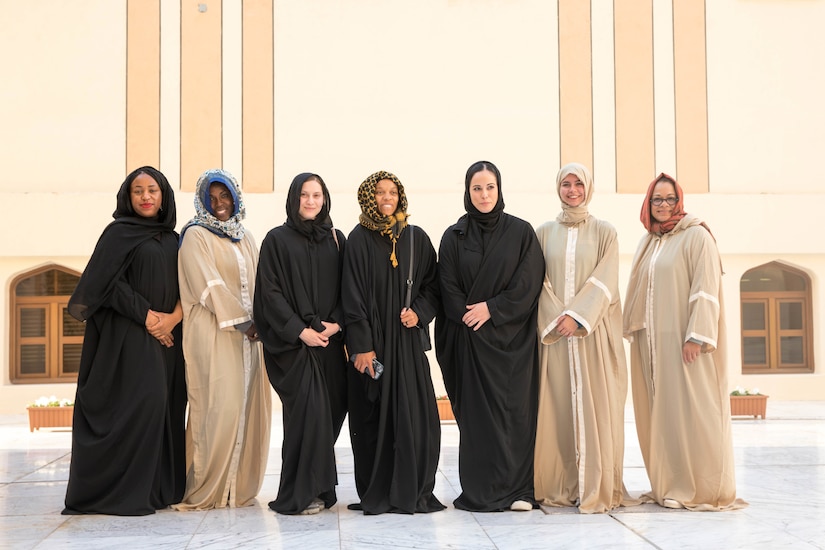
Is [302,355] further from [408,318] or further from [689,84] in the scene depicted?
[689,84]

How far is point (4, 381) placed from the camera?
950 cm

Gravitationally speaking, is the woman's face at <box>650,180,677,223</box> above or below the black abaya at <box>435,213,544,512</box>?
above

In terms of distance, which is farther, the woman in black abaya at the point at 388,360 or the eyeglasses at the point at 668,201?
the eyeglasses at the point at 668,201

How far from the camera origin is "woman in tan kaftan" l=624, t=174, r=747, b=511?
13.8ft

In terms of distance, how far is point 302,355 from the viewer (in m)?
4.16

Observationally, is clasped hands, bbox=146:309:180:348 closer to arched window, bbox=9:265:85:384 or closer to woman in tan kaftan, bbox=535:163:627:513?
woman in tan kaftan, bbox=535:163:627:513

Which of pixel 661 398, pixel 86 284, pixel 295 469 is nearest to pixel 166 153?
pixel 86 284

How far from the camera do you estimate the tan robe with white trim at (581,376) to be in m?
4.20

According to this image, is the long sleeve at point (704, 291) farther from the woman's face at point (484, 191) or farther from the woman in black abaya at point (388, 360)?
the woman in black abaya at point (388, 360)

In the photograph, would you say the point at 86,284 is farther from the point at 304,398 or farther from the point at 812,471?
the point at 812,471

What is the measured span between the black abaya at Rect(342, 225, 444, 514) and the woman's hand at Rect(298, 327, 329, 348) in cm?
13

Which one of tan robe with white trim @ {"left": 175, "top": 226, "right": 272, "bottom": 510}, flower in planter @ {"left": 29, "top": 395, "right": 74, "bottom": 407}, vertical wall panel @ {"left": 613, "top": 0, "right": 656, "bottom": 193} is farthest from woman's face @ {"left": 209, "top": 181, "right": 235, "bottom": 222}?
vertical wall panel @ {"left": 613, "top": 0, "right": 656, "bottom": 193}

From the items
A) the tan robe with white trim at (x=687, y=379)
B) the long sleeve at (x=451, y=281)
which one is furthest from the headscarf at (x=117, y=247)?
the tan robe with white trim at (x=687, y=379)

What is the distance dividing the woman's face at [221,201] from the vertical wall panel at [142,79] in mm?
5508
